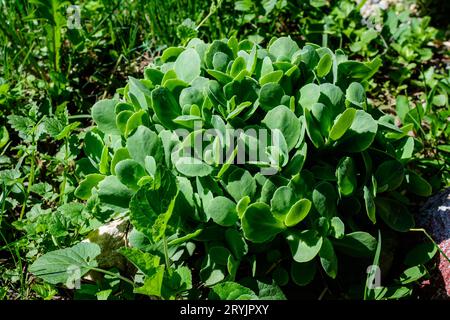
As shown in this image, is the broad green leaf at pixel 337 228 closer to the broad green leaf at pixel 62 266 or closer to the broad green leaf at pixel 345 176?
the broad green leaf at pixel 345 176

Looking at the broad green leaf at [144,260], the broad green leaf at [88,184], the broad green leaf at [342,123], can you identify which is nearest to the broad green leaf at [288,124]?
the broad green leaf at [342,123]

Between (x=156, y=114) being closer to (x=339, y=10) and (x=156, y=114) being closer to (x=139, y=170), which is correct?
(x=139, y=170)

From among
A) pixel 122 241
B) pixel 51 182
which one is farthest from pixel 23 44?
pixel 122 241

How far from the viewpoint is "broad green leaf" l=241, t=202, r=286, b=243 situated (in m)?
1.67

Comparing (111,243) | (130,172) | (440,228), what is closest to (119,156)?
(130,172)

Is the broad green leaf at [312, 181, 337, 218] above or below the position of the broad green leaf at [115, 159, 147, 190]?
below

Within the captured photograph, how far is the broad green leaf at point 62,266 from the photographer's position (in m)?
1.78

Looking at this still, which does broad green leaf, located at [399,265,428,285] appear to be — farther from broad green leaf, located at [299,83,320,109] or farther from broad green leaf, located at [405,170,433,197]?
broad green leaf, located at [299,83,320,109]

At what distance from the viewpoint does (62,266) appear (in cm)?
180

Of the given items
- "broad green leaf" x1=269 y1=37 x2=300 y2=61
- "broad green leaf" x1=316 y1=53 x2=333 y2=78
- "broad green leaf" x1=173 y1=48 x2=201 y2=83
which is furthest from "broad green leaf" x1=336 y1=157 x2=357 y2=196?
"broad green leaf" x1=173 y1=48 x2=201 y2=83

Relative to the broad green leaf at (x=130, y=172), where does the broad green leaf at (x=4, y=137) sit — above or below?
below

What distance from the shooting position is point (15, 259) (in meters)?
2.21
